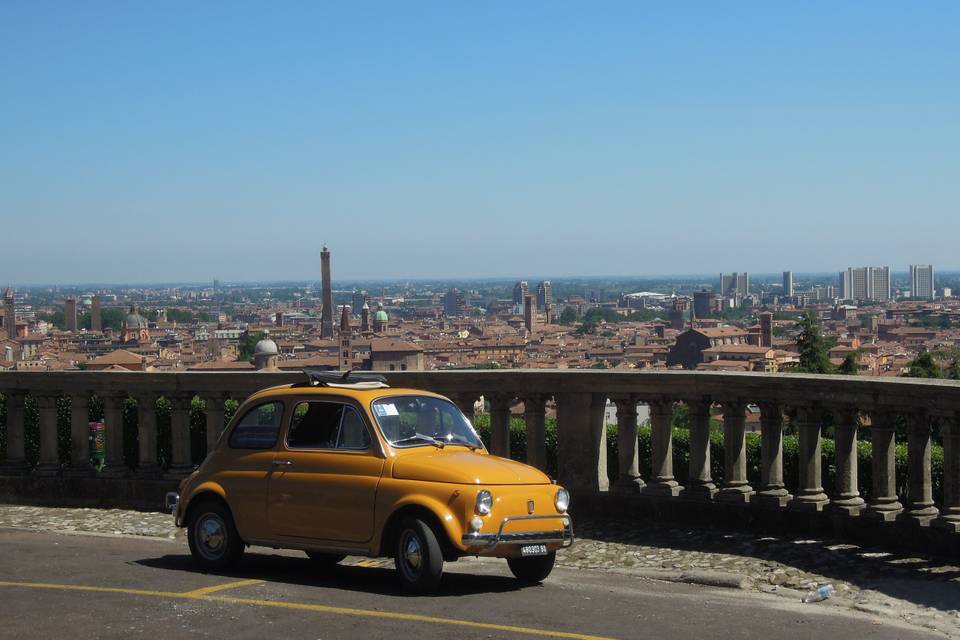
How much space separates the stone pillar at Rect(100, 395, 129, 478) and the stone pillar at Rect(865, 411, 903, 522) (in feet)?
25.0

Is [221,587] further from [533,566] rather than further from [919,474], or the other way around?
[919,474]

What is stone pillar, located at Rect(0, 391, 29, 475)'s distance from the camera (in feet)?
45.5

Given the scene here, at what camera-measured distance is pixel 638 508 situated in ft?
37.8

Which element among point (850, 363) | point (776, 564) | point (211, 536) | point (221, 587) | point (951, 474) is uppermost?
point (951, 474)

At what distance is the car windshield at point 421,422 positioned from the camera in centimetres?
890

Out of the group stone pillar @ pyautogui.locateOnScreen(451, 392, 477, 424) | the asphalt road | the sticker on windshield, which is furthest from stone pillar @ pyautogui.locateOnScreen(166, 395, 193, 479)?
the sticker on windshield

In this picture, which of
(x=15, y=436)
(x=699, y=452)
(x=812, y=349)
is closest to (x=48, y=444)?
(x=15, y=436)

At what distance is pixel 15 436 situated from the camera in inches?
556

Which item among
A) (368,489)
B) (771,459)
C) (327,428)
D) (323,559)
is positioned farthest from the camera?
(771,459)

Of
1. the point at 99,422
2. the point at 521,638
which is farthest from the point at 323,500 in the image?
the point at 99,422

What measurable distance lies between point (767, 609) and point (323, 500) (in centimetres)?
293

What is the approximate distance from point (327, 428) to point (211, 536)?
121 cm

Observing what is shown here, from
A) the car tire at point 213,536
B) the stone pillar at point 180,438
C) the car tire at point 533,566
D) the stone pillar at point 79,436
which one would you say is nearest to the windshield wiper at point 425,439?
the car tire at point 533,566

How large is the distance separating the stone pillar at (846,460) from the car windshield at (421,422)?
2839 millimetres
